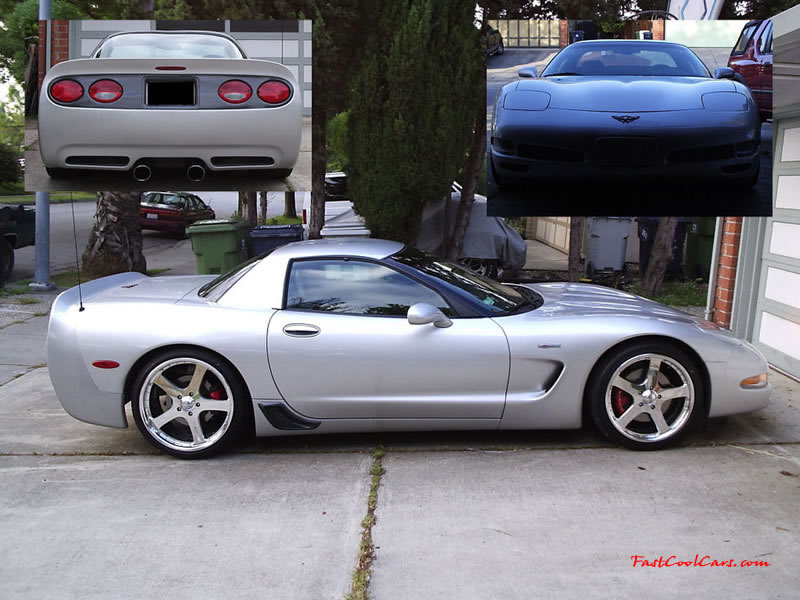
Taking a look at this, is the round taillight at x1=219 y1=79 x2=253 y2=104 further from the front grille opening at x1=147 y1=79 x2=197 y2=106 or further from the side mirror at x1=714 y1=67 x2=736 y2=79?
the side mirror at x1=714 y1=67 x2=736 y2=79

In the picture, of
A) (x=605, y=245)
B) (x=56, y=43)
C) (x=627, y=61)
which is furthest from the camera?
(x=605, y=245)

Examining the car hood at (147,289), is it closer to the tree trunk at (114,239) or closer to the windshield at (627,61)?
the windshield at (627,61)

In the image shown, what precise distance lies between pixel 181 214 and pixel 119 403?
15905 mm

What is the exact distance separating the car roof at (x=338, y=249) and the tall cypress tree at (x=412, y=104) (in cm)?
317

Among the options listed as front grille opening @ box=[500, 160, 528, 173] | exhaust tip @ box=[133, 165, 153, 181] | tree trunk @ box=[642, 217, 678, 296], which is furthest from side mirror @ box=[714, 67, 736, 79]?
tree trunk @ box=[642, 217, 678, 296]

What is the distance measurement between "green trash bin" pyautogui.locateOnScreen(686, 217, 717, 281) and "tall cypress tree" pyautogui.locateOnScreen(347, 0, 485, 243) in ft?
15.0

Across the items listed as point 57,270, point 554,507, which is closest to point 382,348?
point 554,507

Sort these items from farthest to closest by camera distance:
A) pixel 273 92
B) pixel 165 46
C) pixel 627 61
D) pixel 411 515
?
pixel 165 46, pixel 273 92, pixel 627 61, pixel 411 515

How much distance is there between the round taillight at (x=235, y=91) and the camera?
19.6 ft

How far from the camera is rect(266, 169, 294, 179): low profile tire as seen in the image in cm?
638

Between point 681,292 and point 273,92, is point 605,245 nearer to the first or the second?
point 681,292

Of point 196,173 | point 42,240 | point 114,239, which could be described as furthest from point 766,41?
point 42,240

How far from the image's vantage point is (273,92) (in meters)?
6.07

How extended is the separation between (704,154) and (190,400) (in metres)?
3.44
